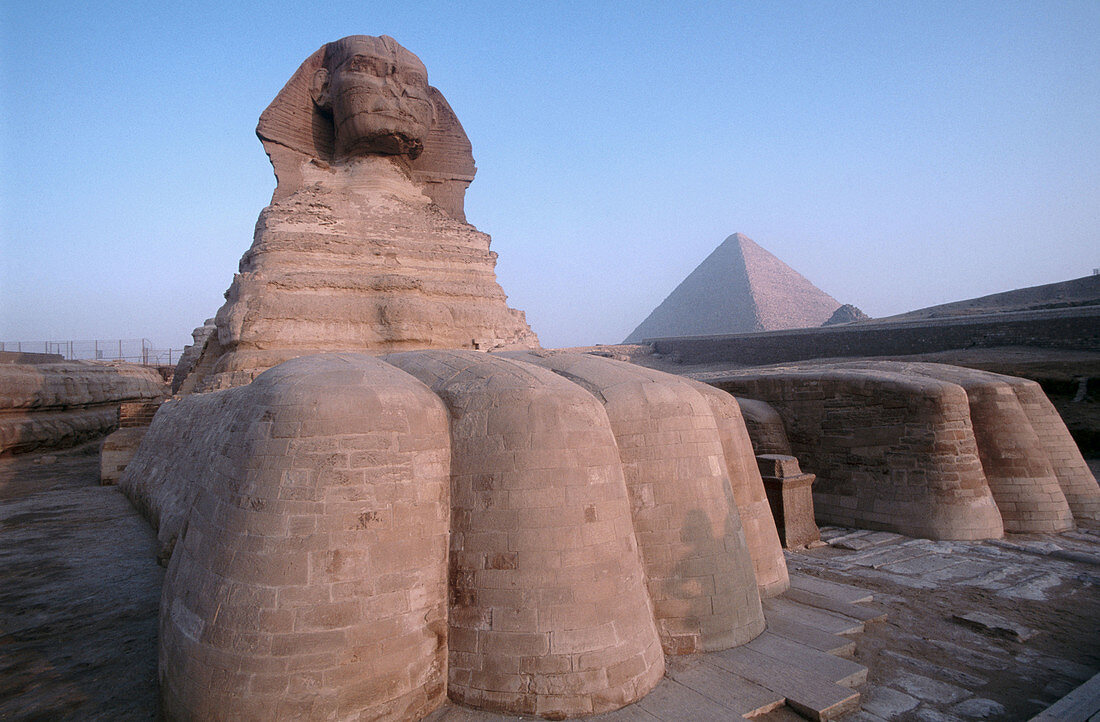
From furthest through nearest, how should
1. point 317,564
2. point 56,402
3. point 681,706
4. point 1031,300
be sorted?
point 1031,300 < point 56,402 < point 681,706 < point 317,564

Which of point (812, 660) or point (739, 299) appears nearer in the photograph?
point (812, 660)

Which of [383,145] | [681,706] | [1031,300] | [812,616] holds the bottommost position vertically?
[812,616]

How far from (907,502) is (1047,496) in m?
2.24

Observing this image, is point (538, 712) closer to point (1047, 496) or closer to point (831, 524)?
point (831, 524)

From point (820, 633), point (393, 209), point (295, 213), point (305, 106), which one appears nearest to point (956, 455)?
point (820, 633)

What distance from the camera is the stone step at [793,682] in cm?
409

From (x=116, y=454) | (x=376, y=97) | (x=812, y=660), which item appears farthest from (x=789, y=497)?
(x=116, y=454)

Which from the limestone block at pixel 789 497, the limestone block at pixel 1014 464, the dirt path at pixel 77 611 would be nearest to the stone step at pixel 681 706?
the dirt path at pixel 77 611

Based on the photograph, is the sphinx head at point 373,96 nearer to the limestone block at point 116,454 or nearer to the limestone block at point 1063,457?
the limestone block at point 116,454

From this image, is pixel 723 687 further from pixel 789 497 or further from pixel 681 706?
pixel 789 497

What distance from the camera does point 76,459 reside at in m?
15.6

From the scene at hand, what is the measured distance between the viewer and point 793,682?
14.2 feet

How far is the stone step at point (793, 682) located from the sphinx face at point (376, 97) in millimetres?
9552

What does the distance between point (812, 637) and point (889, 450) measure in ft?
17.0
